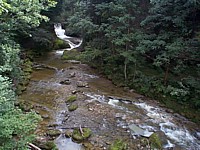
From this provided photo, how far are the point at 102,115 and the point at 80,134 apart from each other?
68.1 inches

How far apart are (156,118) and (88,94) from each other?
11.7ft

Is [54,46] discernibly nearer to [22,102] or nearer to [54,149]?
[22,102]

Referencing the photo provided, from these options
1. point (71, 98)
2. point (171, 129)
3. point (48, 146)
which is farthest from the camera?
point (71, 98)

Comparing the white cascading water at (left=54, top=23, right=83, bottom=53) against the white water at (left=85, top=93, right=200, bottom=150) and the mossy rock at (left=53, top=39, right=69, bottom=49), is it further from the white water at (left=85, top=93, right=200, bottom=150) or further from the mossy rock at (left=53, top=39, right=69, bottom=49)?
the white water at (left=85, top=93, right=200, bottom=150)

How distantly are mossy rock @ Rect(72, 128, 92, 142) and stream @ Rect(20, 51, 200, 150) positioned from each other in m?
0.18

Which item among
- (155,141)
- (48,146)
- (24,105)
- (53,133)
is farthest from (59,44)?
(155,141)

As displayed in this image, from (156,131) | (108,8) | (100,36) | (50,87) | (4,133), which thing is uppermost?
(108,8)

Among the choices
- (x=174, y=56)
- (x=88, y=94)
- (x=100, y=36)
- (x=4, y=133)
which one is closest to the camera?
(x=4, y=133)

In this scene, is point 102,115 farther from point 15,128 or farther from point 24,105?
point 15,128

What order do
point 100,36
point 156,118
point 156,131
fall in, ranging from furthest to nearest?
point 100,36, point 156,118, point 156,131

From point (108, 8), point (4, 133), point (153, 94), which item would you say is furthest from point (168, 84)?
point (4, 133)

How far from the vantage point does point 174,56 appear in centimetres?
1031

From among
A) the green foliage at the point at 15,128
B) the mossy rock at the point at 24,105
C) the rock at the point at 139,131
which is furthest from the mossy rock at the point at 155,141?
the mossy rock at the point at 24,105

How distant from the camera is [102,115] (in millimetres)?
9562
